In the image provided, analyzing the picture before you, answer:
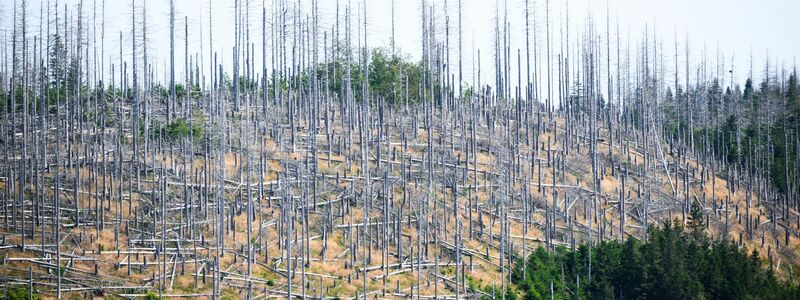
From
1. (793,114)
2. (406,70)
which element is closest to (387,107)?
(406,70)

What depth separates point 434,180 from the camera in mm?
62531

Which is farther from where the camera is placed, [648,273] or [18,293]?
[648,273]

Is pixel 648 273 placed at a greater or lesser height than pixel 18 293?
lesser

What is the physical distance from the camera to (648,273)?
53594mm

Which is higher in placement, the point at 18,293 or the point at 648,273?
the point at 18,293

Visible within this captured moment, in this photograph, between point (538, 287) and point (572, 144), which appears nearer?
point (538, 287)

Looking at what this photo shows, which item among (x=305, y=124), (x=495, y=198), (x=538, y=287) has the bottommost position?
(x=538, y=287)

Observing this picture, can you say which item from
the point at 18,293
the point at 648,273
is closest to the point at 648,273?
the point at 648,273

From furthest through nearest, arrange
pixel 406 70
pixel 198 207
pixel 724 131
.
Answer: pixel 724 131
pixel 406 70
pixel 198 207

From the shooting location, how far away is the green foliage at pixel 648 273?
53.0 meters

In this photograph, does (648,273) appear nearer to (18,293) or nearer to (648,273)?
(648,273)

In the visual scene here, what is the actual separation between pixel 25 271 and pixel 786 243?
5144cm

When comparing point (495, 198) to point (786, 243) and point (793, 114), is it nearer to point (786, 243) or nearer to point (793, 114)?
point (786, 243)

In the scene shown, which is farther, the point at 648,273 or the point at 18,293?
the point at 648,273
